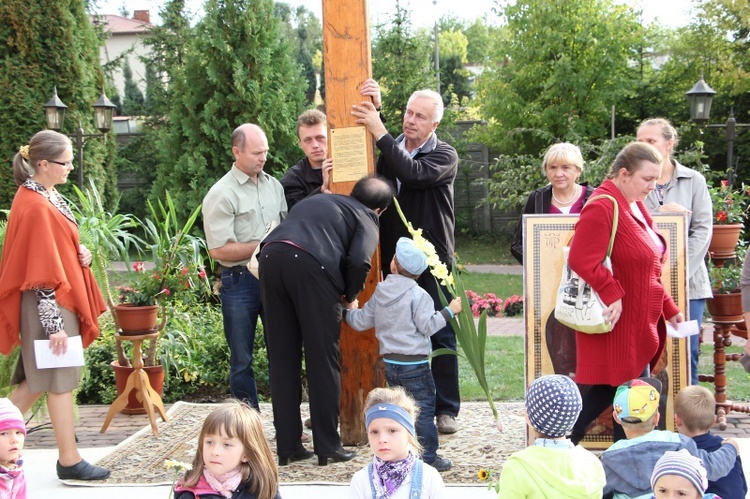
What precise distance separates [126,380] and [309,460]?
1.91m

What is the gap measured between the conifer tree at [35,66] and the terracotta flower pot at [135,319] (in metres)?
7.99

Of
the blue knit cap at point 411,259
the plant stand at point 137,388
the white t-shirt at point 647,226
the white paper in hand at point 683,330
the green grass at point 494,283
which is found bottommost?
the green grass at point 494,283

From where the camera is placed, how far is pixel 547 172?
5.11 metres

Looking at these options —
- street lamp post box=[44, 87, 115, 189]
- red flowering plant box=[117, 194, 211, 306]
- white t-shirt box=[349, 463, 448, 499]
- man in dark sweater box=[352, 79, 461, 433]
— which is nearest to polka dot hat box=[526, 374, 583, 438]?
white t-shirt box=[349, 463, 448, 499]

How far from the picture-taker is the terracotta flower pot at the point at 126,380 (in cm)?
614

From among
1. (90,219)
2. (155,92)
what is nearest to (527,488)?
(90,219)

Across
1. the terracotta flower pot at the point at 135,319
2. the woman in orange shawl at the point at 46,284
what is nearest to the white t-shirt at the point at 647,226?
the woman in orange shawl at the point at 46,284

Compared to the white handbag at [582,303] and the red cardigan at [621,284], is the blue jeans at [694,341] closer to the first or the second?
the red cardigan at [621,284]

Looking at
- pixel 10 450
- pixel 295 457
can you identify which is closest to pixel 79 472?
pixel 295 457

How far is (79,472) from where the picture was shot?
466 centimetres

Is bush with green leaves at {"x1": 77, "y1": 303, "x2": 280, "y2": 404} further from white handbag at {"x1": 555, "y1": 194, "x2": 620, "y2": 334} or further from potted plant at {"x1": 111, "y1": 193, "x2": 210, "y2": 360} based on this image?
white handbag at {"x1": 555, "y1": 194, "x2": 620, "y2": 334}

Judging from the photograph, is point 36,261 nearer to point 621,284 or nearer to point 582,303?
point 582,303

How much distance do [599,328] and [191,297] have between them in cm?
421

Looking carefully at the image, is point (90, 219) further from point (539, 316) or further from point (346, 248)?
point (539, 316)
